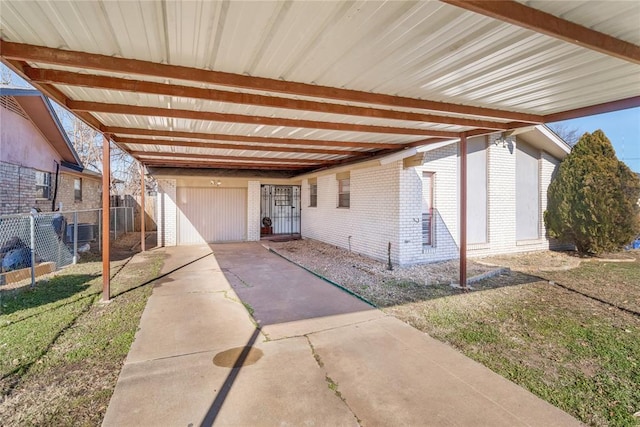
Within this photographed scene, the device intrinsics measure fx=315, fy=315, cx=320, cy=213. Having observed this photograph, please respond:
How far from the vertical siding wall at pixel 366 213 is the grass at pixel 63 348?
5.27 meters

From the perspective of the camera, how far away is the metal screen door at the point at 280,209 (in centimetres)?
1410

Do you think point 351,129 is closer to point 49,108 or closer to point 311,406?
point 311,406

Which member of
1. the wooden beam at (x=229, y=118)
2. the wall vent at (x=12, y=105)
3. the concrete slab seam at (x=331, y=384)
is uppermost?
the wall vent at (x=12, y=105)

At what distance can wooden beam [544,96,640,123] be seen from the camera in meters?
3.86

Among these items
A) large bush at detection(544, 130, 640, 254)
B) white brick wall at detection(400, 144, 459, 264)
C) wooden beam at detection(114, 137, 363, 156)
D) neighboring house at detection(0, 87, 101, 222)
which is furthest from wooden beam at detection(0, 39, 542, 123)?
large bush at detection(544, 130, 640, 254)

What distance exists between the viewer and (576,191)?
9.31 meters

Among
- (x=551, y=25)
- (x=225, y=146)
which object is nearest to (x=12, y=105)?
(x=225, y=146)

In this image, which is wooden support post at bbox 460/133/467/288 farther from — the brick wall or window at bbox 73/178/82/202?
window at bbox 73/178/82/202

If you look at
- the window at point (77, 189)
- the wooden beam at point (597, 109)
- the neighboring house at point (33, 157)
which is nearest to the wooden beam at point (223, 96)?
the wooden beam at point (597, 109)

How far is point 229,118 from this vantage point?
184 inches

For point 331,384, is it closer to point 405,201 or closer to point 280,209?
point 405,201

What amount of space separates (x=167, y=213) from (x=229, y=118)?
832cm

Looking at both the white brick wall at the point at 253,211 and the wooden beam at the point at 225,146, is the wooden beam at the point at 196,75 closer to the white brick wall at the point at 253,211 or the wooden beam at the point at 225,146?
the wooden beam at the point at 225,146

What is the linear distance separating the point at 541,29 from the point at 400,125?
129 inches
